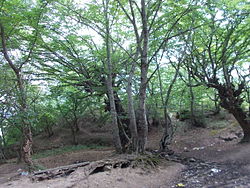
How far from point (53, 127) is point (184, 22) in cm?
1571

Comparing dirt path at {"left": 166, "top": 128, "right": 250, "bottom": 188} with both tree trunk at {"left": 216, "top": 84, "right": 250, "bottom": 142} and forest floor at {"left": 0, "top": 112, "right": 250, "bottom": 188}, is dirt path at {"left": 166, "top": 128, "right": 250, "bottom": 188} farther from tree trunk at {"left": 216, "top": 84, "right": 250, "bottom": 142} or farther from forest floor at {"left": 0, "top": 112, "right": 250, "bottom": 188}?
tree trunk at {"left": 216, "top": 84, "right": 250, "bottom": 142}

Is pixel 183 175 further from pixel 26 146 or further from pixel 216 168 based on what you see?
pixel 26 146

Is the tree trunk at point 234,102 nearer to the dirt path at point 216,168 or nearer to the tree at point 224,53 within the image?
the tree at point 224,53

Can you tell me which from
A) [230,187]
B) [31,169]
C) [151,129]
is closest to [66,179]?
[31,169]

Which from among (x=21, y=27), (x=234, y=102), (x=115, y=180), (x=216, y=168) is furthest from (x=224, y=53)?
(x=21, y=27)

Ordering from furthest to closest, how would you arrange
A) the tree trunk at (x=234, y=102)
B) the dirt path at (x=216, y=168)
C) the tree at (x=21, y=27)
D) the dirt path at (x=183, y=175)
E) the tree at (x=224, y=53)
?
the tree trunk at (x=234, y=102) < the tree at (x=224, y=53) < the tree at (x=21, y=27) < the dirt path at (x=216, y=168) < the dirt path at (x=183, y=175)

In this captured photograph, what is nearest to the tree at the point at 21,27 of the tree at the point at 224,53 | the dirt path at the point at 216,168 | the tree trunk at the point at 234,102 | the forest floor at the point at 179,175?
the forest floor at the point at 179,175

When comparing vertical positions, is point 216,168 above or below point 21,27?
below

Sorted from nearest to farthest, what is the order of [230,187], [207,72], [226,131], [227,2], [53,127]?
1. [230,187]
2. [227,2]
3. [207,72]
4. [226,131]
5. [53,127]

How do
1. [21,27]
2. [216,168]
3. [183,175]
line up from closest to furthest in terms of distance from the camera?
[183,175] → [216,168] → [21,27]

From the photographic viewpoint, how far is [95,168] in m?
5.34

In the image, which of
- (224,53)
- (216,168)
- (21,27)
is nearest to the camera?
(216,168)

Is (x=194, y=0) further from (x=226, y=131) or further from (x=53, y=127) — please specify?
(x=53, y=127)

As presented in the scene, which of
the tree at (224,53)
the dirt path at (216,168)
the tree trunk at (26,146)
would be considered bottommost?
the dirt path at (216,168)
